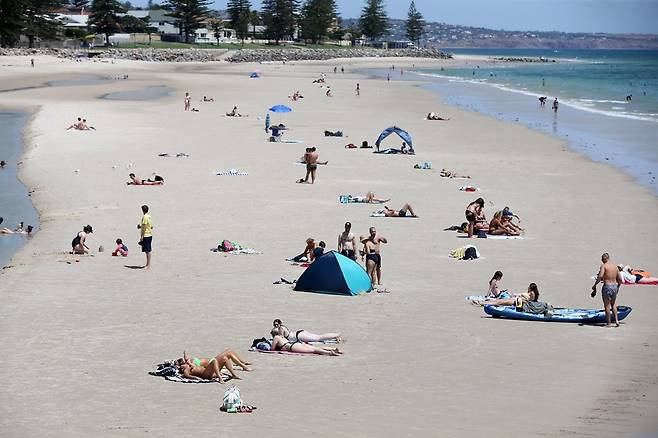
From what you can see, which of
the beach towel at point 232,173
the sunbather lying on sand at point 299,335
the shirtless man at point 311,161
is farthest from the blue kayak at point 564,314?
the beach towel at point 232,173

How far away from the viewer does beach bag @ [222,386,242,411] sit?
1265 centimetres

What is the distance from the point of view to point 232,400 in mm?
12672

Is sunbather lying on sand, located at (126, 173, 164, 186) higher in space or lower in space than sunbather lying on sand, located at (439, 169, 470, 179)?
lower

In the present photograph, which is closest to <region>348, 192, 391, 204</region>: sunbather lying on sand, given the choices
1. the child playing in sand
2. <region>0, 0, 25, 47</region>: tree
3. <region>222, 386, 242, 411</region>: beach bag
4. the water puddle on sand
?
the child playing in sand

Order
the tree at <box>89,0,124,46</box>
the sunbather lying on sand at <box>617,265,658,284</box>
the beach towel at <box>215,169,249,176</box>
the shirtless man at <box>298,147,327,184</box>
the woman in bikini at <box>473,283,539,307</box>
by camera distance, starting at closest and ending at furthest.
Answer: the woman in bikini at <box>473,283,539,307</box> < the sunbather lying on sand at <box>617,265,658,284</box> < the shirtless man at <box>298,147,327,184</box> < the beach towel at <box>215,169,249,176</box> < the tree at <box>89,0,124,46</box>

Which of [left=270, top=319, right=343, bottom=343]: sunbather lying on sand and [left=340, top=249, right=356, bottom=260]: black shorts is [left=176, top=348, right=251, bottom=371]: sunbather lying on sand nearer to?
[left=270, top=319, right=343, bottom=343]: sunbather lying on sand

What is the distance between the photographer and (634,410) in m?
12.8

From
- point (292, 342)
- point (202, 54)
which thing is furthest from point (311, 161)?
point (202, 54)

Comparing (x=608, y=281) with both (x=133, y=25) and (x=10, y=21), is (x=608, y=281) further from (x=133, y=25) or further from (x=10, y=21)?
(x=133, y=25)

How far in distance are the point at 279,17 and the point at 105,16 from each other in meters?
42.7

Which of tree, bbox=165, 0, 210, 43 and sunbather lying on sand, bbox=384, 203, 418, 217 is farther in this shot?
tree, bbox=165, 0, 210, 43

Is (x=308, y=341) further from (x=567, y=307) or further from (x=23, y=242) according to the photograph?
(x=23, y=242)

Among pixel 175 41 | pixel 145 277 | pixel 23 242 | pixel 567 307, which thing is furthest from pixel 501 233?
pixel 175 41

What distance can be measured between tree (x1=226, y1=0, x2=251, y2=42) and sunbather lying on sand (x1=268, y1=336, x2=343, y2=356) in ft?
524
